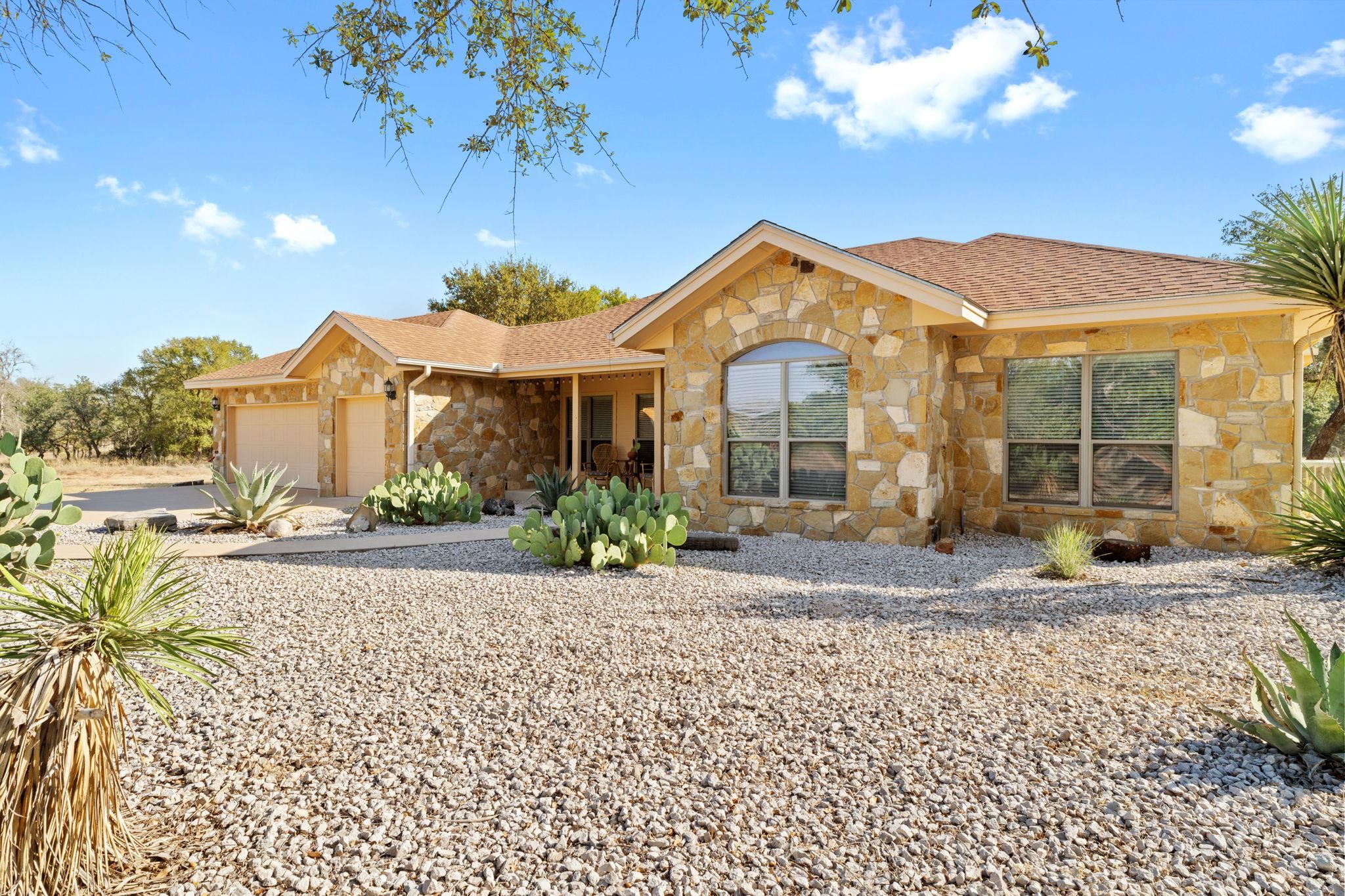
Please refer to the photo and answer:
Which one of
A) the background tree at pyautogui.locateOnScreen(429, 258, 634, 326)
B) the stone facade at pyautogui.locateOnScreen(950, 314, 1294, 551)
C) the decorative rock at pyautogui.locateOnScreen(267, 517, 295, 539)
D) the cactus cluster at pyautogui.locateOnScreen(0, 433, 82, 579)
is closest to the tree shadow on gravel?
the stone facade at pyautogui.locateOnScreen(950, 314, 1294, 551)

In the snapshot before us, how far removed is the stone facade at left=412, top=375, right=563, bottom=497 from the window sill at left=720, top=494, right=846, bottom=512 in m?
6.69

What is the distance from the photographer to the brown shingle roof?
8516 millimetres

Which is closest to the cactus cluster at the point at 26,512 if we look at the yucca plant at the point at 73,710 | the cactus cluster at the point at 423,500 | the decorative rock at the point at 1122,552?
the cactus cluster at the point at 423,500

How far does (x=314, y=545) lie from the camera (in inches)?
336

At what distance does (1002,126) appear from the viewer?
Result: 472 inches

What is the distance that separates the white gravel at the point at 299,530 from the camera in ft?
30.9

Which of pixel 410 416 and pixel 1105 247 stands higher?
pixel 1105 247

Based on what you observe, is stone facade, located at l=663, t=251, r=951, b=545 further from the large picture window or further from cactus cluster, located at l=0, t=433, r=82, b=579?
cactus cluster, located at l=0, t=433, r=82, b=579

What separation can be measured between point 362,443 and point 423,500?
5012 millimetres

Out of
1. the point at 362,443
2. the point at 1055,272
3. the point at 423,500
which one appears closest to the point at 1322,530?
the point at 1055,272

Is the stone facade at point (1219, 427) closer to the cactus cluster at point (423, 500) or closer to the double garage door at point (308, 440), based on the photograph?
the cactus cluster at point (423, 500)

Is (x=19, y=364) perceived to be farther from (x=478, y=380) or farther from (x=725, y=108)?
(x=725, y=108)

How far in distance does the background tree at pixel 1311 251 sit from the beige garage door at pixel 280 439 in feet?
52.2

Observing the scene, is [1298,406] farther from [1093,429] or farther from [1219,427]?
[1093,429]
